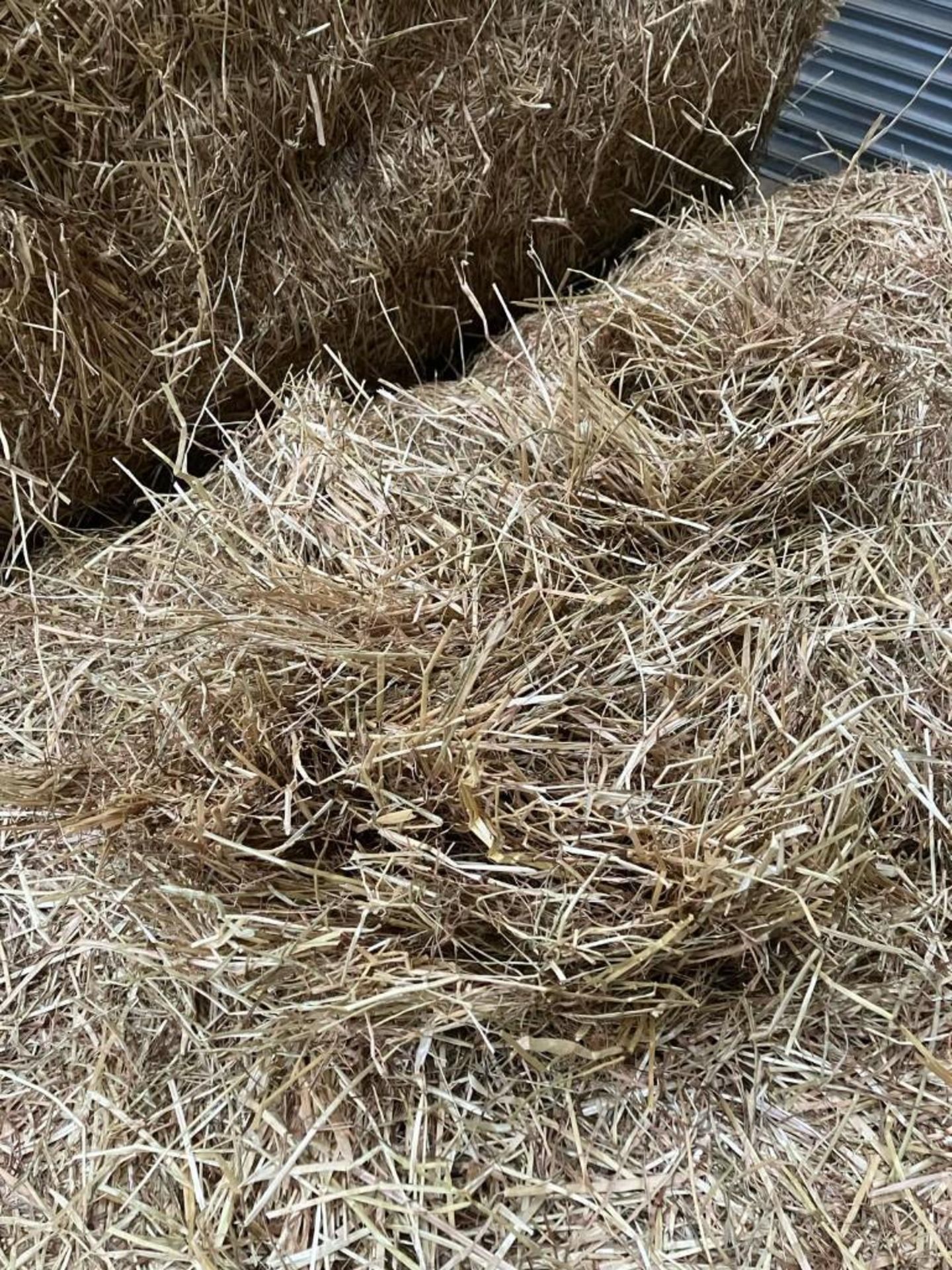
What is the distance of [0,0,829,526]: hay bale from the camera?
3.49 ft

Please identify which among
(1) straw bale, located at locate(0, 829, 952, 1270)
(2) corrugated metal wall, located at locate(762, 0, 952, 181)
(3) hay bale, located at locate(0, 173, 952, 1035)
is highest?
(2) corrugated metal wall, located at locate(762, 0, 952, 181)

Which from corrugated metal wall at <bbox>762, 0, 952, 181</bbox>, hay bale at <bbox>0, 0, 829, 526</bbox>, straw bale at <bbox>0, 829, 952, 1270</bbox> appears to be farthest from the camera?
corrugated metal wall at <bbox>762, 0, 952, 181</bbox>

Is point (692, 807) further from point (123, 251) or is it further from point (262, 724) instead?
point (123, 251)

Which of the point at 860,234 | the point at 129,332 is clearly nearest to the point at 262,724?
the point at 129,332

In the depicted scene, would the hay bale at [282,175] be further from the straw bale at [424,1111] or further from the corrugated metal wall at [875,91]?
the straw bale at [424,1111]

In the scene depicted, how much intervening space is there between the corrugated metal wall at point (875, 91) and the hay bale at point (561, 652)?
785mm

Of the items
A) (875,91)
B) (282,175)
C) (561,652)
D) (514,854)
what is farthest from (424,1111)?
(875,91)

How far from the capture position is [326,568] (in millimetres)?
Result: 1068

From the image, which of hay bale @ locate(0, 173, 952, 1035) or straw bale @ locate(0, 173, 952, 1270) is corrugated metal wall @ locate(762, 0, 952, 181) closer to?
hay bale @ locate(0, 173, 952, 1035)

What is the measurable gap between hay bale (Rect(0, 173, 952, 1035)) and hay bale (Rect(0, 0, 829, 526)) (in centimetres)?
16

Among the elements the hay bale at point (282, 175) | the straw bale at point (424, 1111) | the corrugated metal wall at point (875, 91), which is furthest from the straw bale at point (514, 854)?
the corrugated metal wall at point (875, 91)

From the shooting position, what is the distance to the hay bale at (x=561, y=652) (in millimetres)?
873

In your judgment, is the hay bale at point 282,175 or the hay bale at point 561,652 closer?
the hay bale at point 561,652

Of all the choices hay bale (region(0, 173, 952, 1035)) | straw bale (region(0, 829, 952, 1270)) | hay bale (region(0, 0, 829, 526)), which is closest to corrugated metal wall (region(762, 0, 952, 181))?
hay bale (region(0, 0, 829, 526))
